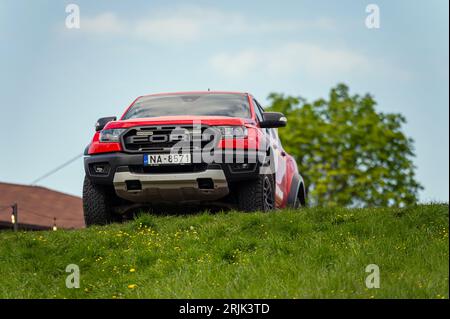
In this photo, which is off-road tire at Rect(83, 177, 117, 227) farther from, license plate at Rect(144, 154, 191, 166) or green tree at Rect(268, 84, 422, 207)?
green tree at Rect(268, 84, 422, 207)

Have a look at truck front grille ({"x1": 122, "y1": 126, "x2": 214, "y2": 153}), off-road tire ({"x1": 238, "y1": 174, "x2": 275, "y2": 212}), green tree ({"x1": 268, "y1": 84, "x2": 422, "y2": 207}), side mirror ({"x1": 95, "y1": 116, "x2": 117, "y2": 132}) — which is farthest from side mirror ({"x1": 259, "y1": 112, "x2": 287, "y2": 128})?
green tree ({"x1": 268, "y1": 84, "x2": 422, "y2": 207})

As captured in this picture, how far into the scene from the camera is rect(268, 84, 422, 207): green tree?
4028 centimetres

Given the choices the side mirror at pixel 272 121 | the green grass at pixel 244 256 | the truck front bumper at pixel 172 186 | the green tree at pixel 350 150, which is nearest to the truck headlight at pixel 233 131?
the truck front bumper at pixel 172 186

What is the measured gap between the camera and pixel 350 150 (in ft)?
138

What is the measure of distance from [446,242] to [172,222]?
3585mm

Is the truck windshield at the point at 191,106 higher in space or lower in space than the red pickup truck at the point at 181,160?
higher

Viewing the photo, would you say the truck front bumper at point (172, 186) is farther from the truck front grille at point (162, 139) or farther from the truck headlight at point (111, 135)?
the truck headlight at point (111, 135)

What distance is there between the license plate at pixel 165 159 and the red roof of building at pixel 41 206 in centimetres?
1902

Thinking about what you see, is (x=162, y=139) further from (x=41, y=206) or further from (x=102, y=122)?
(x=41, y=206)

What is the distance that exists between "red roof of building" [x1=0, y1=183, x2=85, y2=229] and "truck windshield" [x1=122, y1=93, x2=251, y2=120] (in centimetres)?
1775

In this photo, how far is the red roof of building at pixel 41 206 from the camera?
30797 mm

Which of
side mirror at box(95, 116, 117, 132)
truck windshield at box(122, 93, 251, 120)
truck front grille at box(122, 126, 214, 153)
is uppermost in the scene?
truck windshield at box(122, 93, 251, 120)

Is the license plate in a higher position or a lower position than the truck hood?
lower
